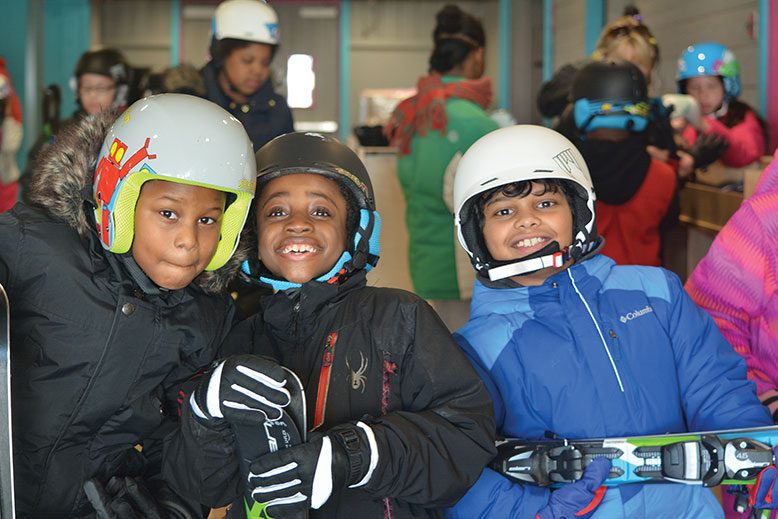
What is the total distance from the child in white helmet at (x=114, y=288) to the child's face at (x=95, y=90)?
2.90 meters

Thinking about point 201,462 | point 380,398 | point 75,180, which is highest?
point 75,180

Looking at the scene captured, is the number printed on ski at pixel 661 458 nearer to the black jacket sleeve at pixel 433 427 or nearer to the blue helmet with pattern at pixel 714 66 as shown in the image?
the black jacket sleeve at pixel 433 427

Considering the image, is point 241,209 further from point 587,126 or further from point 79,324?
point 587,126

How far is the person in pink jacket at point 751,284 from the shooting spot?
8.23ft

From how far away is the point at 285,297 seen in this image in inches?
88.6

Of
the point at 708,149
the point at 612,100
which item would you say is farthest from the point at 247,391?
the point at 708,149

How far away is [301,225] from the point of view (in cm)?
235

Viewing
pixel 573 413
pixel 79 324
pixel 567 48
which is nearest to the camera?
pixel 79 324

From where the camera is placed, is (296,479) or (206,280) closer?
(296,479)

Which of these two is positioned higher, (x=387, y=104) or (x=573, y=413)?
(x=387, y=104)

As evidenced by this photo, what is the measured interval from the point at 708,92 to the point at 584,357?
140 inches

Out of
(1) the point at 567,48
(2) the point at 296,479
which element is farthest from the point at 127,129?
(1) the point at 567,48

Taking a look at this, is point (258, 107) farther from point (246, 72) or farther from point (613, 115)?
point (613, 115)

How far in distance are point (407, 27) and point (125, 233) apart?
16306 mm
